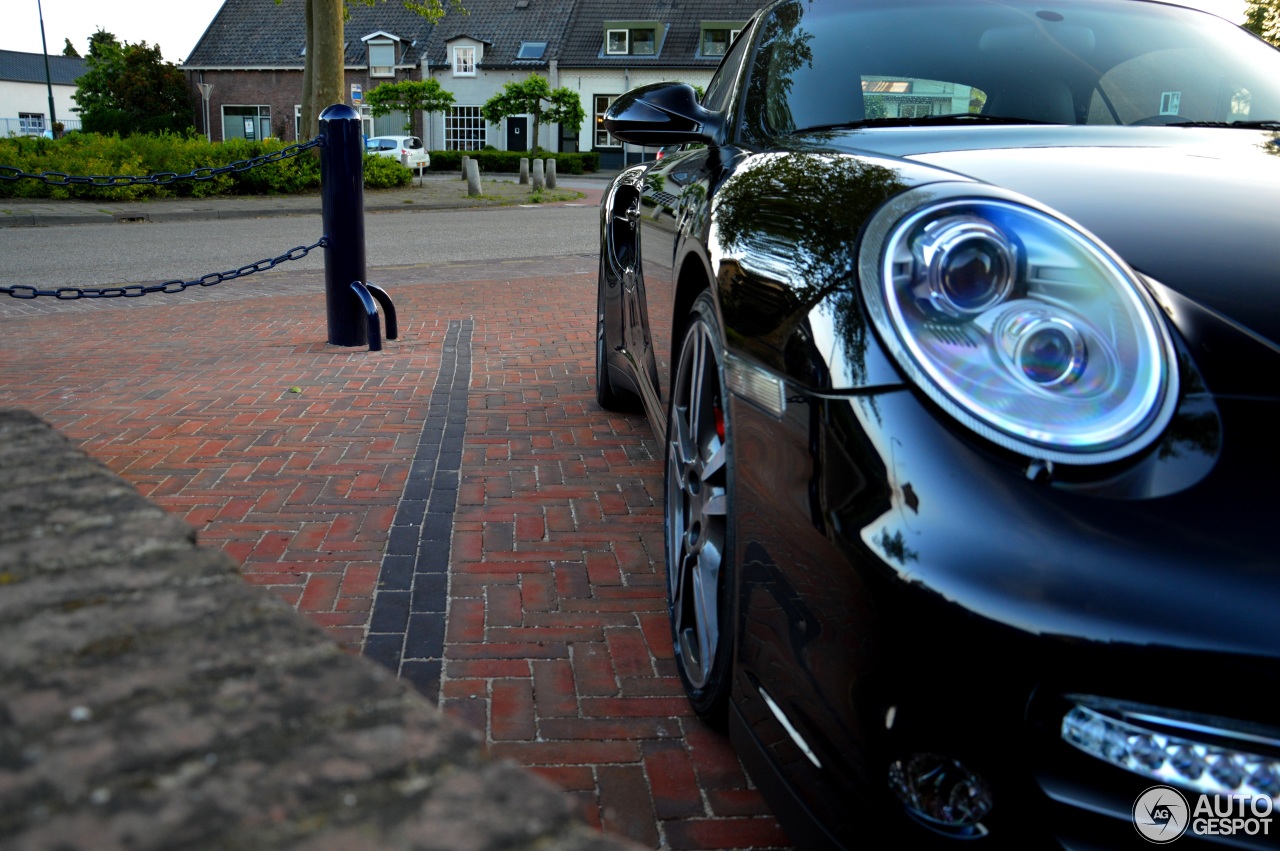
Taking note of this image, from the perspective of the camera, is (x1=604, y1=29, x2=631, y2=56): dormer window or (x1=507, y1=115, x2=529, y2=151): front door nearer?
(x1=604, y1=29, x2=631, y2=56): dormer window

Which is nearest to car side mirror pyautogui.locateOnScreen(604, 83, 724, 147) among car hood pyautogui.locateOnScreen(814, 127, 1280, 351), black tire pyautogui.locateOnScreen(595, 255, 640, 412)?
car hood pyautogui.locateOnScreen(814, 127, 1280, 351)

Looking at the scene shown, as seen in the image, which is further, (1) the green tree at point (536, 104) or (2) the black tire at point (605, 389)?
(1) the green tree at point (536, 104)

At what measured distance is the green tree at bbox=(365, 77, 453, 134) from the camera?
44094 mm

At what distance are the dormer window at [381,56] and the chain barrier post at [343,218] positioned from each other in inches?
1853

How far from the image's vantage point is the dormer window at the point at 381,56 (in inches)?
1961

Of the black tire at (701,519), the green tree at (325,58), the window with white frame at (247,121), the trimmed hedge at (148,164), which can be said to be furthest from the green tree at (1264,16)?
the window with white frame at (247,121)

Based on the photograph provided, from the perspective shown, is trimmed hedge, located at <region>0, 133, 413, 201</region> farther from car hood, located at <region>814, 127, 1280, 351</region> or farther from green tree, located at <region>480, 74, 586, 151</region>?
green tree, located at <region>480, 74, 586, 151</region>

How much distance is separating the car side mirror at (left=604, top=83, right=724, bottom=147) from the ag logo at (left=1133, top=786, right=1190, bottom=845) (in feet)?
7.32

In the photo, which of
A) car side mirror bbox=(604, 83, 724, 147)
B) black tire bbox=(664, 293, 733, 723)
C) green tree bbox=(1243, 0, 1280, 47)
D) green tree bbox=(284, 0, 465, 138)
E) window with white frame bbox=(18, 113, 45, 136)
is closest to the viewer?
black tire bbox=(664, 293, 733, 723)

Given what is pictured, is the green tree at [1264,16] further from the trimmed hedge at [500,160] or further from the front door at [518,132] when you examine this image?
the front door at [518,132]

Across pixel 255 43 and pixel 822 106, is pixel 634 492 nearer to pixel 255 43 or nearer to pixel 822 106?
pixel 822 106

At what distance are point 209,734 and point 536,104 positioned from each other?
1741 inches

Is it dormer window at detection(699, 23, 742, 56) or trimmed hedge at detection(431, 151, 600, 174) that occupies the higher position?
dormer window at detection(699, 23, 742, 56)

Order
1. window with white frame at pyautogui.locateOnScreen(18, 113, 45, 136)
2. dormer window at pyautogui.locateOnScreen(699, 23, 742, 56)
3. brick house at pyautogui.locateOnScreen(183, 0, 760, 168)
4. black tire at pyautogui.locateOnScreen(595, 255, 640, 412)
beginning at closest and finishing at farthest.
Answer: black tire at pyautogui.locateOnScreen(595, 255, 640, 412) < dormer window at pyautogui.locateOnScreen(699, 23, 742, 56) < brick house at pyautogui.locateOnScreen(183, 0, 760, 168) < window with white frame at pyautogui.locateOnScreen(18, 113, 45, 136)
